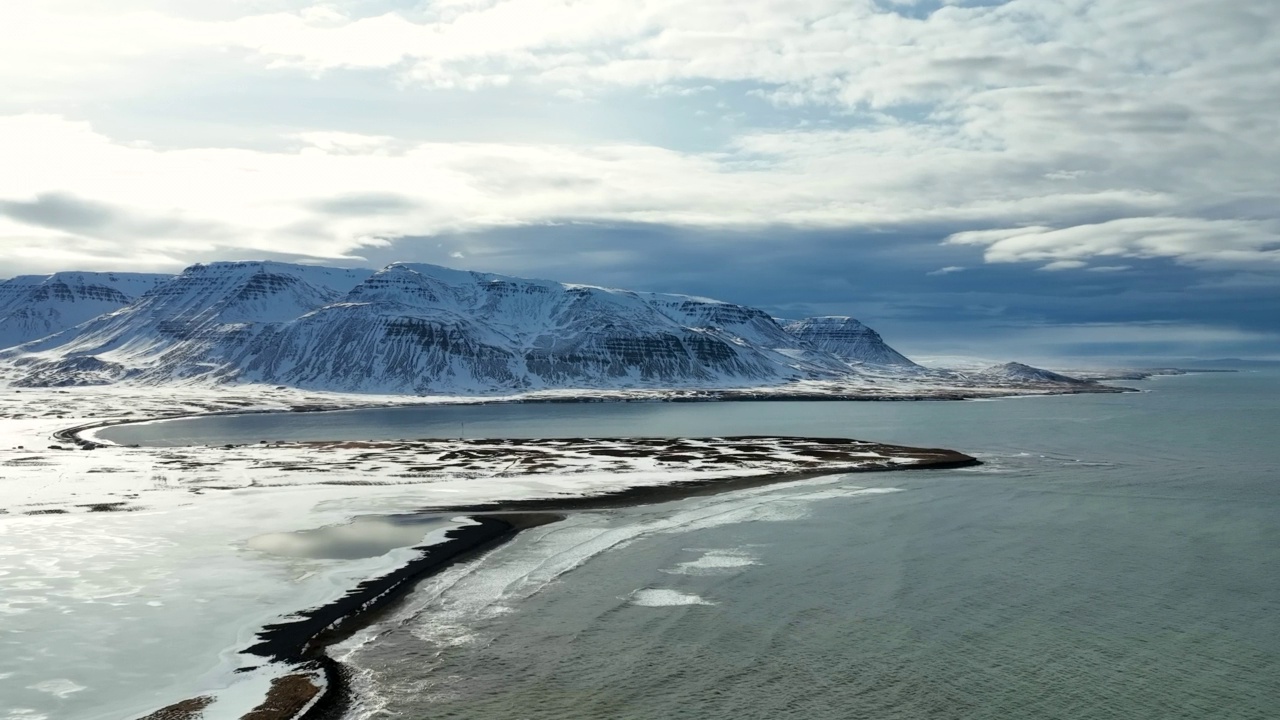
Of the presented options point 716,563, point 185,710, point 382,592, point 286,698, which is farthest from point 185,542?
point 716,563

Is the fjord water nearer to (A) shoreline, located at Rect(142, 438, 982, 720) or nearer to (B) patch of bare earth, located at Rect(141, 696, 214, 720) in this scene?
(A) shoreline, located at Rect(142, 438, 982, 720)

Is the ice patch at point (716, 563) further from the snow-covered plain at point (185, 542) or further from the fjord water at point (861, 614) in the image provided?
the snow-covered plain at point (185, 542)

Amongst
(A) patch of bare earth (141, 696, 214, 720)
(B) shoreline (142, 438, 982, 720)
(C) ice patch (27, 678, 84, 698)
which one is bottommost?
(B) shoreline (142, 438, 982, 720)

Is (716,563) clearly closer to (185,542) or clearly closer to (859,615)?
(859,615)

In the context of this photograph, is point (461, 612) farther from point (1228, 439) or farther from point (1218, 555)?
point (1228, 439)

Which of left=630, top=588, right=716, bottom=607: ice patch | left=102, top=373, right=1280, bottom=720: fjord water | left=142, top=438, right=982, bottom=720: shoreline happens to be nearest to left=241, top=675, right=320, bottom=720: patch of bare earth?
left=142, top=438, right=982, bottom=720: shoreline

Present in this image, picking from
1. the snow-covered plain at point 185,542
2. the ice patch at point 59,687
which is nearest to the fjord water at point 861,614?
the snow-covered plain at point 185,542

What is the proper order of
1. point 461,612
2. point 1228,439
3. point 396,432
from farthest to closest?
point 396,432 → point 1228,439 → point 461,612

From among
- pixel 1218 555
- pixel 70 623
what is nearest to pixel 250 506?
pixel 70 623
